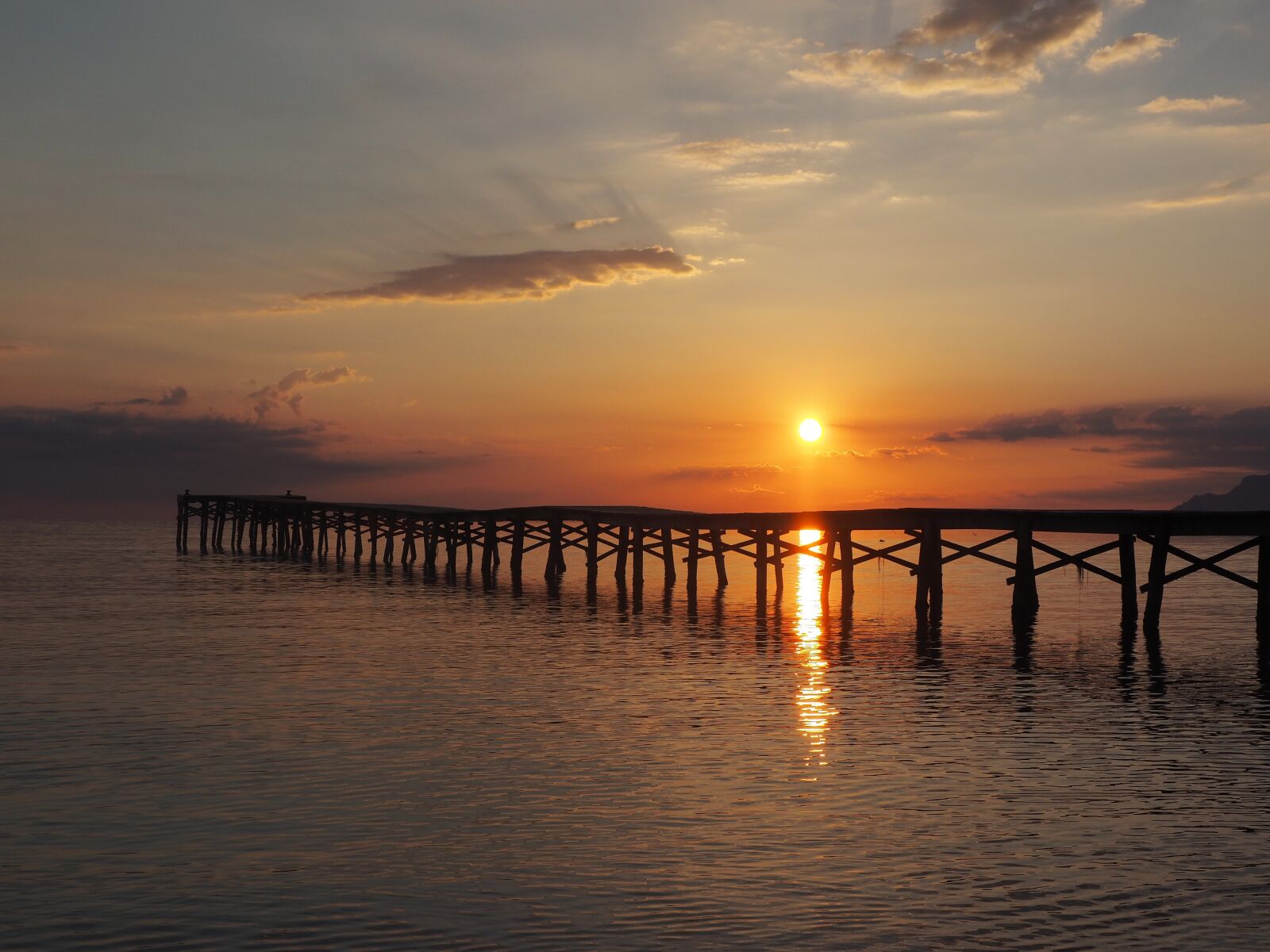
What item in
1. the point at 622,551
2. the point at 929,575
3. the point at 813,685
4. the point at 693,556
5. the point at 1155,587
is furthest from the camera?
the point at 622,551

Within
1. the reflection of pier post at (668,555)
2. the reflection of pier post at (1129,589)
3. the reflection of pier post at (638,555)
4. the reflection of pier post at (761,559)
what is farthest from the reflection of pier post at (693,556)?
the reflection of pier post at (1129,589)

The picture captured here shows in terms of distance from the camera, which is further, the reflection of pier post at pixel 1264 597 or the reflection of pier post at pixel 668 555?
the reflection of pier post at pixel 668 555

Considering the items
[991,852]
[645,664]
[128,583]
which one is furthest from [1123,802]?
[128,583]

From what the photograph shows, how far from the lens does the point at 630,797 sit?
12.2 meters

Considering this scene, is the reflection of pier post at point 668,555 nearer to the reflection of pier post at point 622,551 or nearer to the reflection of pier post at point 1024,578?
the reflection of pier post at point 622,551

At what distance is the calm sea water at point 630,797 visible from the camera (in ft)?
28.0

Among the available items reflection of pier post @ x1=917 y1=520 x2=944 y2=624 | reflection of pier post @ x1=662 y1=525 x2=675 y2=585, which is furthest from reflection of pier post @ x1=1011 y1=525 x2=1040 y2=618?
reflection of pier post @ x1=662 y1=525 x2=675 y2=585

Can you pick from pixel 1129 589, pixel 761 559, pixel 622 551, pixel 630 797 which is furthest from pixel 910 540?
pixel 630 797

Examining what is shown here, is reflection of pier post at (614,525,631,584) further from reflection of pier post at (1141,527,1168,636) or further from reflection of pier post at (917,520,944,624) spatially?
reflection of pier post at (1141,527,1168,636)

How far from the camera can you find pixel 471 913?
862cm

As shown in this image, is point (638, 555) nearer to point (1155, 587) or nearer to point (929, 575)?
point (929, 575)

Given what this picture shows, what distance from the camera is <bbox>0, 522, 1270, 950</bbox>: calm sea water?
8.52 metres

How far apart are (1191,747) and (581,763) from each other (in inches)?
282

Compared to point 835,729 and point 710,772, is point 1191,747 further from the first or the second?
point 710,772
